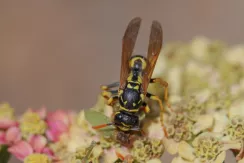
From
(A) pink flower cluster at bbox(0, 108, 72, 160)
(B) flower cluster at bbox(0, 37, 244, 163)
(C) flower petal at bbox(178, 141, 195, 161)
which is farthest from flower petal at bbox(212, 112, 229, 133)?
(A) pink flower cluster at bbox(0, 108, 72, 160)

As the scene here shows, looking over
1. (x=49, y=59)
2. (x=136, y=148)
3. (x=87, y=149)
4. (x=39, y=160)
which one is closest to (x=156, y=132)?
(x=136, y=148)

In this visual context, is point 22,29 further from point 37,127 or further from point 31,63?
point 37,127

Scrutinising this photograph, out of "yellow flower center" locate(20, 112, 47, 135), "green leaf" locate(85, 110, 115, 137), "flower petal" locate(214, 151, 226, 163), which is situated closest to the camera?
"flower petal" locate(214, 151, 226, 163)

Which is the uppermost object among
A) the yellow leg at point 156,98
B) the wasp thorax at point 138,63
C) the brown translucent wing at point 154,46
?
the brown translucent wing at point 154,46

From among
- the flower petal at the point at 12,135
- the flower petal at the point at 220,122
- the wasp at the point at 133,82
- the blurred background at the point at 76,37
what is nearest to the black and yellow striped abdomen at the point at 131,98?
the wasp at the point at 133,82

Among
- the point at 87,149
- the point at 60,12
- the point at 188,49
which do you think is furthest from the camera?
the point at 60,12

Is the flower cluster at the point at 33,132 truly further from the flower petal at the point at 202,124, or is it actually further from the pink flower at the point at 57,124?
the flower petal at the point at 202,124

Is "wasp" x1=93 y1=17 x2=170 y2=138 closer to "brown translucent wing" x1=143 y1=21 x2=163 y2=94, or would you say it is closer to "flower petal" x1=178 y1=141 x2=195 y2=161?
"brown translucent wing" x1=143 y1=21 x2=163 y2=94
